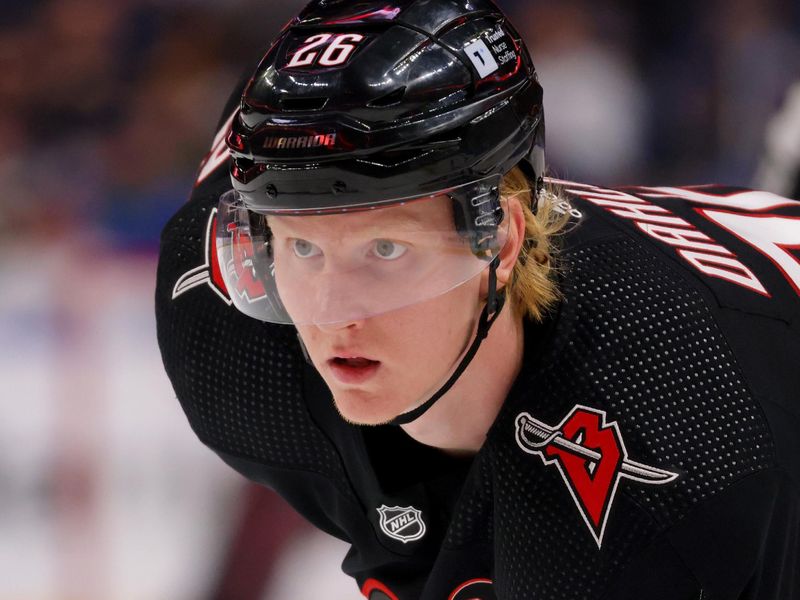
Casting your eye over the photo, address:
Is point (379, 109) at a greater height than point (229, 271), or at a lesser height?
greater

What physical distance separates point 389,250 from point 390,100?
0.67ft

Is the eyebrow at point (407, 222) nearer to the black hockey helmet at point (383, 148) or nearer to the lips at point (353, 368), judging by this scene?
the black hockey helmet at point (383, 148)

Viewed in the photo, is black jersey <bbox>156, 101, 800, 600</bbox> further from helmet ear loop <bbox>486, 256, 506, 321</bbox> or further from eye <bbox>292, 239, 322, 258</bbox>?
eye <bbox>292, 239, 322, 258</bbox>

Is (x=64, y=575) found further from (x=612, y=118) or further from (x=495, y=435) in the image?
(x=612, y=118)

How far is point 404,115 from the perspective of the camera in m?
1.56

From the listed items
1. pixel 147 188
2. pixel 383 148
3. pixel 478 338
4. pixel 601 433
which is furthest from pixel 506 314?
pixel 147 188

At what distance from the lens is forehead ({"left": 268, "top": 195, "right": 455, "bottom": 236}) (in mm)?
1606

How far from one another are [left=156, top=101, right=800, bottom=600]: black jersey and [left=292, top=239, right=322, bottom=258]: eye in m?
0.36

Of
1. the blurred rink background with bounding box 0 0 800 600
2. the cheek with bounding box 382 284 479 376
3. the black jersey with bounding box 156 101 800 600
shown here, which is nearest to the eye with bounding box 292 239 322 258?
the cheek with bounding box 382 284 479 376

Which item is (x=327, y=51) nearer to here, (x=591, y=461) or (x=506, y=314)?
(x=506, y=314)

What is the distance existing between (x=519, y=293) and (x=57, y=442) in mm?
1825

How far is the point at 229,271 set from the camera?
6.12 feet

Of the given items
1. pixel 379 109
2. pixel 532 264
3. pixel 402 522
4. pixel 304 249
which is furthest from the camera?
pixel 402 522

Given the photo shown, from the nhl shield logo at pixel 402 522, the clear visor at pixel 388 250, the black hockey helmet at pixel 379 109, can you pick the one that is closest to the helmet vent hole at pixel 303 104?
the black hockey helmet at pixel 379 109
